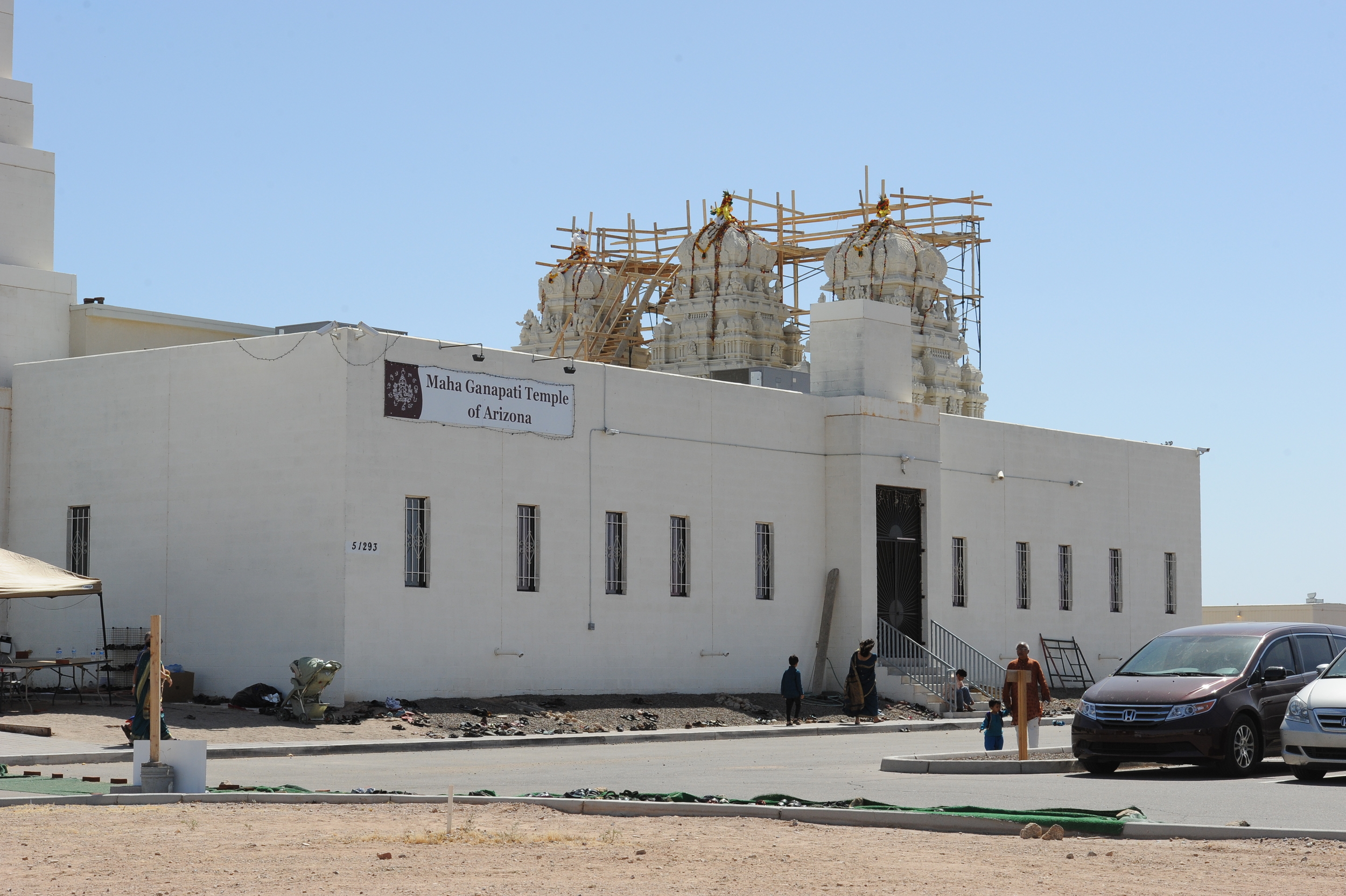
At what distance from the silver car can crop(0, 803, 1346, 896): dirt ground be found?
5155 millimetres

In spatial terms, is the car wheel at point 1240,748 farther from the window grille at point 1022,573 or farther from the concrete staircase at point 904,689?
the window grille at point 1022,573

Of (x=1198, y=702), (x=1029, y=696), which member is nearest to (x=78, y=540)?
(x=1029, y=696)

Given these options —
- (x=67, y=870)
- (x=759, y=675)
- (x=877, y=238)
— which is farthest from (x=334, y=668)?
(x=877, y=238)

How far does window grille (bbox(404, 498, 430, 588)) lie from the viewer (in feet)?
92.8

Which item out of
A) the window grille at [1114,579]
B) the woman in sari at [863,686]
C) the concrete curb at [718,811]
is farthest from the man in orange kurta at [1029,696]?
the window grille at [1114,579]

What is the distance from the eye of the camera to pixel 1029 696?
816 inches

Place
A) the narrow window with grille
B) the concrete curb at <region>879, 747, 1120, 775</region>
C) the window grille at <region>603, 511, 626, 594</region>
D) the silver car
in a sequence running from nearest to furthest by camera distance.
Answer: the silver car < the concrete curb at <region>879, 747, 1120, 775</region> < the window grille at <region>603, 511, 626, 594</region> < the narrow window with grille

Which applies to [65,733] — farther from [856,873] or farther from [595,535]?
[856,873]

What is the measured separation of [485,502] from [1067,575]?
17.5 m

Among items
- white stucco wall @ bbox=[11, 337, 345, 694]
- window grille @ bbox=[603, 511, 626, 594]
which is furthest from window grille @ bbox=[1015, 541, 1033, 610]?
white stucco wall @ bbox=[11, 337, 345, 694]

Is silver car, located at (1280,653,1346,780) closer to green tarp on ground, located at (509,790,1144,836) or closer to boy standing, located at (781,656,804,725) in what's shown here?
green tarp on ground, located at (509,790,1144,836)

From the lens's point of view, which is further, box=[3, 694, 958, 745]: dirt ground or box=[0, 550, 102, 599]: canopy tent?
box=[0, 550, 102, 599]: canopy tent

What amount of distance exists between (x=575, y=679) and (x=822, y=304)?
1037cm

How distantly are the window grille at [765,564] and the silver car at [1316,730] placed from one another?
17.0m
